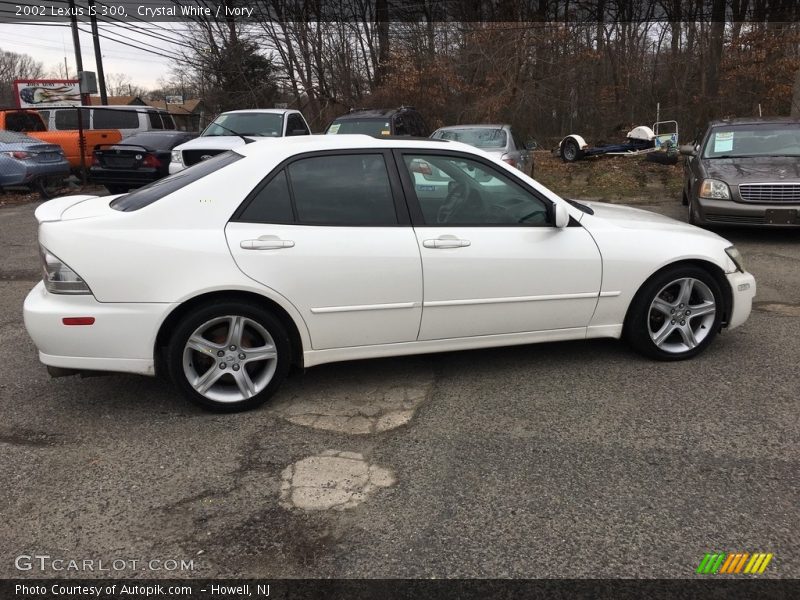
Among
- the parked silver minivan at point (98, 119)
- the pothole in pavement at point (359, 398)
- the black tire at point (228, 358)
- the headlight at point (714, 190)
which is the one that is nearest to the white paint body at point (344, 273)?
the black tire at point (228, 358)

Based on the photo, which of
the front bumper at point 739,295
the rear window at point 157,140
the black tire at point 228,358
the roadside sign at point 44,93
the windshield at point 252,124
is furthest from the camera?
the roadside sign at point 44,93

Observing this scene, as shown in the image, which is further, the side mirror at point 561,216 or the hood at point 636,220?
the hood at point 636,220

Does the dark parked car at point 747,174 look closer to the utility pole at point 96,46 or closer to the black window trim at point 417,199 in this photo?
the black window trim at point 417,199

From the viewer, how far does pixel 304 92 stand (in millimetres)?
27875

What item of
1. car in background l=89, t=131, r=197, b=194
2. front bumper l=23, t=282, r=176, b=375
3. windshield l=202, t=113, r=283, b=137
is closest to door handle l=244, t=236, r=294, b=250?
front bumper l=23, t=282, r=176, b=375

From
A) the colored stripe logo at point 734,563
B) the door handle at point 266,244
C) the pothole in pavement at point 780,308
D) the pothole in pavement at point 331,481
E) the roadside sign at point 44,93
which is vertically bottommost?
the colored stripe logo at point 734,563

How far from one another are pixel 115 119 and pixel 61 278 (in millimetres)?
14618

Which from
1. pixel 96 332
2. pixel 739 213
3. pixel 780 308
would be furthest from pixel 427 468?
pixel 739 213

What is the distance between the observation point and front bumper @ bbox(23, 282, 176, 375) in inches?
134

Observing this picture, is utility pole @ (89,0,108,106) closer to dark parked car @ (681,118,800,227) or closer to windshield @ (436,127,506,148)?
windshield @ (436,127,506,148)

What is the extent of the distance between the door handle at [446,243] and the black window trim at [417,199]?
0.37 ft

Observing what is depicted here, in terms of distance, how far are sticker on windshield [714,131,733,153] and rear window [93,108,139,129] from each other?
13.7 metres

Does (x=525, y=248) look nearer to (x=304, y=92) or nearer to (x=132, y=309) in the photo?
(x=132, y=309)

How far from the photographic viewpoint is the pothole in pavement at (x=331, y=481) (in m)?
2.87
